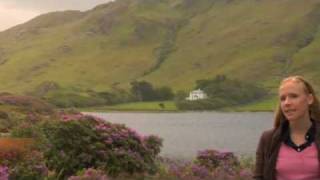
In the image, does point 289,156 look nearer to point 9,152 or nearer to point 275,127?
point 275,127

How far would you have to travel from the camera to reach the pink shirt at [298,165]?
6.40m

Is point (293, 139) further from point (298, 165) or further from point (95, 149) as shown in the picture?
point (95, 149)

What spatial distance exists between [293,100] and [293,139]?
1.19ft

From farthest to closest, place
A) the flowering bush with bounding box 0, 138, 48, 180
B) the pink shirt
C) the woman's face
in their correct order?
1. the flowering bush with bounding box 0, 138, 48, 180
2. the woman's face
3. the pink shirt

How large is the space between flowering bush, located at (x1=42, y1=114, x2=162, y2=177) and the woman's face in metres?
13.5

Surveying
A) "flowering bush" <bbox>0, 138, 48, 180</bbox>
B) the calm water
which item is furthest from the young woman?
the calm water

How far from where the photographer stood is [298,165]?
253 inches

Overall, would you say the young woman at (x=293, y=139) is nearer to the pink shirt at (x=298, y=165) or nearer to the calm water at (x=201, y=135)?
the pink shirt at (x=298, y=165)

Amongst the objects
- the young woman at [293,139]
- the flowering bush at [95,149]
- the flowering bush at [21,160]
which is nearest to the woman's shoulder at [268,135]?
the young woman at [293,139]

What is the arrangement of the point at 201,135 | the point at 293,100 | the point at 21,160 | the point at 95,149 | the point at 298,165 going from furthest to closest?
the point at 201,135, the point at 21,160, the point at 95,149, the point at 293,100, the point at 298,165

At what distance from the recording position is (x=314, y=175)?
640 cm

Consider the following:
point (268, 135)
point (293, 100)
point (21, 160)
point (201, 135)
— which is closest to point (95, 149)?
point (21, 160)

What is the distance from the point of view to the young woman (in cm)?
644

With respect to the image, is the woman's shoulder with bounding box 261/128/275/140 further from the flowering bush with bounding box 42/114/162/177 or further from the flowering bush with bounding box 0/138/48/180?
the flowering bush with bounding box 42/114/162/177
